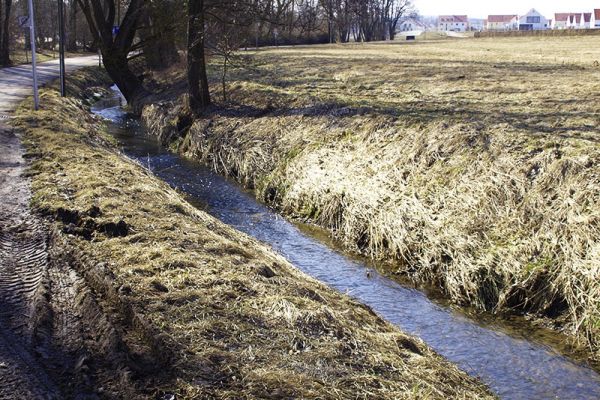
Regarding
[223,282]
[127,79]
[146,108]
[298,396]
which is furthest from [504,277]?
[127,79]

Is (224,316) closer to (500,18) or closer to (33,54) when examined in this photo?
(33,54)

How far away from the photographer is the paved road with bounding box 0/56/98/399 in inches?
171

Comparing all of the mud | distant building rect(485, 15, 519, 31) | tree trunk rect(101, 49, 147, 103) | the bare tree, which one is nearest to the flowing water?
the mud

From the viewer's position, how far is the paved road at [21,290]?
4.34 meters

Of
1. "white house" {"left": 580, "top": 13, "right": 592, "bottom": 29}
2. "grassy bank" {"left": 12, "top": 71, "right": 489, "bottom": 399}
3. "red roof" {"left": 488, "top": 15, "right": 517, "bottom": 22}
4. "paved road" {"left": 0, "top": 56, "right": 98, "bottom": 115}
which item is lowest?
"grassy bank" {"left": 12, "top": 71, "right": 489, "bottom": 399}

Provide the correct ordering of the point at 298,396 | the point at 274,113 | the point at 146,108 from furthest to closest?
the point at 146,108 → the point at 274,113 → the point at 298,396

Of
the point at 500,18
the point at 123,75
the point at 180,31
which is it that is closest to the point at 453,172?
the point at 180,31

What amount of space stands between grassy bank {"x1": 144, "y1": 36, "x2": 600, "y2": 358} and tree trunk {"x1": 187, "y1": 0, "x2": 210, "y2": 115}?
1071 mm

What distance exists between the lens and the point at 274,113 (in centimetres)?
1686

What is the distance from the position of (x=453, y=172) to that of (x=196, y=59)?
445 inches

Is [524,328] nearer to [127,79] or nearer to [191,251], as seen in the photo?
[191,251]

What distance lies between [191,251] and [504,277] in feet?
12.0

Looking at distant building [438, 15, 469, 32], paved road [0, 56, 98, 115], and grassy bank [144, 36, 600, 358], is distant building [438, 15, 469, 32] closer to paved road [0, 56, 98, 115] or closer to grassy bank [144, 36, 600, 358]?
paved road [0, 56, 98, 115]

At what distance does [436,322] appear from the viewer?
7469 millimetres
